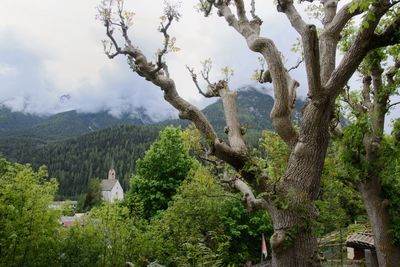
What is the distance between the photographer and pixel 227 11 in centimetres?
724

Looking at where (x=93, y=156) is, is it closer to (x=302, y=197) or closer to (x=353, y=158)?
(x=353, y=158)

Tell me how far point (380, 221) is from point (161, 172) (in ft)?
54.5

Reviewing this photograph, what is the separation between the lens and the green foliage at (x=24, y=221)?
12.3m

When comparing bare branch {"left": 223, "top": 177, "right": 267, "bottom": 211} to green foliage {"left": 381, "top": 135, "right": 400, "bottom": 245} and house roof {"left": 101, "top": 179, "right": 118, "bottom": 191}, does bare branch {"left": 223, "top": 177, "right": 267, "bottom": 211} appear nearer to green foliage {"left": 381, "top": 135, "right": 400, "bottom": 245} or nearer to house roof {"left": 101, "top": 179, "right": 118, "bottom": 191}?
green foliage {"left": 381, "top": 135, "right": 400, "bottom": 245}

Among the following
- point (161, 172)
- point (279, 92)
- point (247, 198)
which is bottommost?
point (247, 198)

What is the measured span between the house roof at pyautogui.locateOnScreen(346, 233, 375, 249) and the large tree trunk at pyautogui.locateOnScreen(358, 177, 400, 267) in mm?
7187

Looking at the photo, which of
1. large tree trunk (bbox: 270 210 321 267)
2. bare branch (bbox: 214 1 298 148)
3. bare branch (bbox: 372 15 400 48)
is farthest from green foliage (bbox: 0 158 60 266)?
bare branch (bbox: 372 15 400 48)

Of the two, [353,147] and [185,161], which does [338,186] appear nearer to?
[353,147]

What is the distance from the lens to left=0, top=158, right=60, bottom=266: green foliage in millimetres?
12281

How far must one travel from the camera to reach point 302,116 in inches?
216

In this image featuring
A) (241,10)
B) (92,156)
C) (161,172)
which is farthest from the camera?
(92,156)

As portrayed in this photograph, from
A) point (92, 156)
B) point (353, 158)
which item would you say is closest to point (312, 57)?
point (353, 158)

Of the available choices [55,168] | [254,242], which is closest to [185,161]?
[254,242]

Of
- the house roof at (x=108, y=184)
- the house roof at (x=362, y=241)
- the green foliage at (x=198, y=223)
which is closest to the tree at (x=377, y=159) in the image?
the green foliage at (x=198, y=223)
